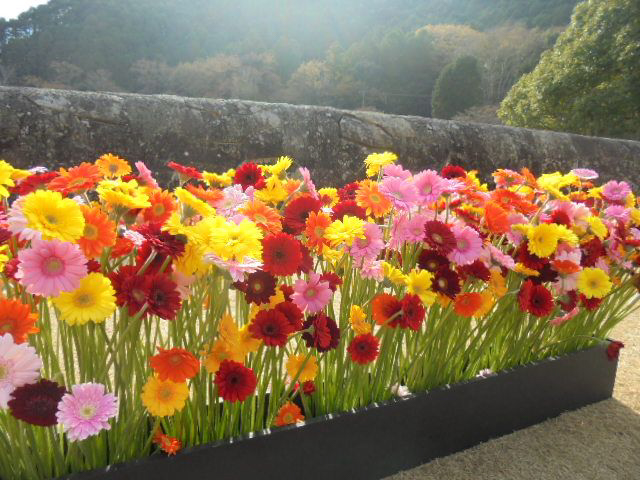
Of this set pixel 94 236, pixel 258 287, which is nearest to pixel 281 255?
pixel 258 287

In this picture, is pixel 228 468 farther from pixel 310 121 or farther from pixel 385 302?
pixel 310 121

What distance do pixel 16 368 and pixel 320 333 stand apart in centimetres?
46

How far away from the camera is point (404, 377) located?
127cm

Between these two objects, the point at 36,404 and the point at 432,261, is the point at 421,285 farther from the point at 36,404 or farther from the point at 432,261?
the point at 36,404

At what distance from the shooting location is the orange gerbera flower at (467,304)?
1032 millimetres

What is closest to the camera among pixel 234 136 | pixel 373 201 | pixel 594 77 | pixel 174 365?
pixel 174 365

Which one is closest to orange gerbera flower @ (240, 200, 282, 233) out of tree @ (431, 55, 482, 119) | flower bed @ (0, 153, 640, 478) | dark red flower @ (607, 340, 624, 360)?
flower bed @ (0, 153, 640, 478)

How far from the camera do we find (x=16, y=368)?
63 centimetres

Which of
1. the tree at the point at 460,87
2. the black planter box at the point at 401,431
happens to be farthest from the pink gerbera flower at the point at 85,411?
the tree at the point at 460,87

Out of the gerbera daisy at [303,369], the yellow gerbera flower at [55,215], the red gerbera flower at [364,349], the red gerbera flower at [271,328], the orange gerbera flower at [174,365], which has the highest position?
the yellow gerbera flower at [55,215]

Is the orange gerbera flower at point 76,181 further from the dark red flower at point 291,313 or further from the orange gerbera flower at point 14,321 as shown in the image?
the dark red flower at point 291,313

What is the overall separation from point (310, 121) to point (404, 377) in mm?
2072

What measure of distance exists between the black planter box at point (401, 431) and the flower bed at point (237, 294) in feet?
0.14

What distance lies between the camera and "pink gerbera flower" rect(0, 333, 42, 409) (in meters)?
0.62
